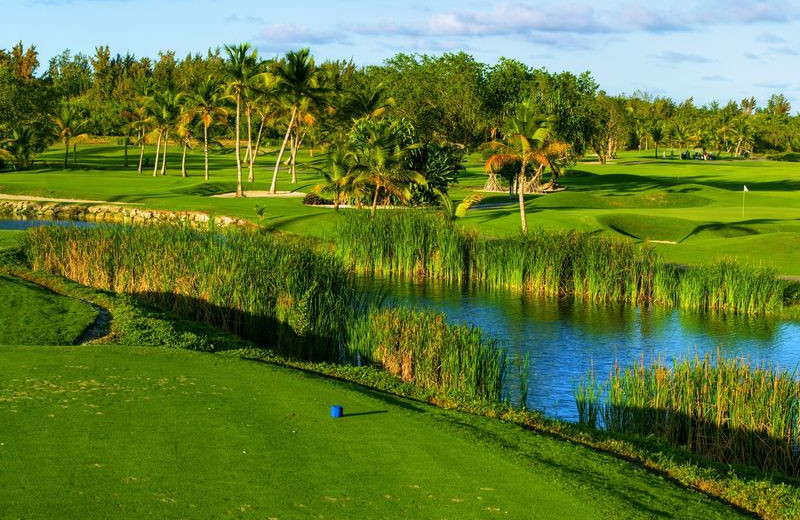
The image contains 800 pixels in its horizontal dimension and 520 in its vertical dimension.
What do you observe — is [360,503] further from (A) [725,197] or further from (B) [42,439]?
(A) [725,197]

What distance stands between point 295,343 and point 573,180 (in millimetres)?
66385

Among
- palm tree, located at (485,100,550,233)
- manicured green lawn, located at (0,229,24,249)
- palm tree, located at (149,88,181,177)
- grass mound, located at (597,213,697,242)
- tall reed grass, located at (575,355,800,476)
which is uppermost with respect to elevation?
palm tree, located at (149,88,181,177)

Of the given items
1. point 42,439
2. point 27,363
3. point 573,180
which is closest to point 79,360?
point 27,363

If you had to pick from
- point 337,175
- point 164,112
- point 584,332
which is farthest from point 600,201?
point 164,112

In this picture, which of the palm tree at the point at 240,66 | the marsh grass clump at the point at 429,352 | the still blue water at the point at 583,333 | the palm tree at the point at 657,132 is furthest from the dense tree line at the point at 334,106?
the palm tree at the point at 657,132

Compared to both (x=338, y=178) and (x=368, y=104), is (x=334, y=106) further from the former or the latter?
Answer: (x=338, y=178)

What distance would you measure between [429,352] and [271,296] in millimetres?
5973

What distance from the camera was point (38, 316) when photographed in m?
18.5

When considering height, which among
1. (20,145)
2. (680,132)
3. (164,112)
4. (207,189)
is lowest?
(207,189)

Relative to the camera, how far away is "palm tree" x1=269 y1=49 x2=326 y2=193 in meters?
67.6

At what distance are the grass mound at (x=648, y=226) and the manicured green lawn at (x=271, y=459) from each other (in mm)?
32533

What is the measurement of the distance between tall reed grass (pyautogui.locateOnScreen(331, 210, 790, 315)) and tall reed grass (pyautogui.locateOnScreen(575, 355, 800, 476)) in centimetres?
1415

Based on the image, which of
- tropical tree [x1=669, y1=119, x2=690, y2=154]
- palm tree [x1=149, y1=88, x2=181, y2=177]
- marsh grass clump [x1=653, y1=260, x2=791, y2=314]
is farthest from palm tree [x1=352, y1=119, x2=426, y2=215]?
tropical tree [x1=669, y1=119, x2=690, y2=154]

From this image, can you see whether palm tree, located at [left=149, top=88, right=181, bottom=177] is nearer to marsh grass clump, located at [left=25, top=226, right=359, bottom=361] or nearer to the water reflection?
the water reflection
